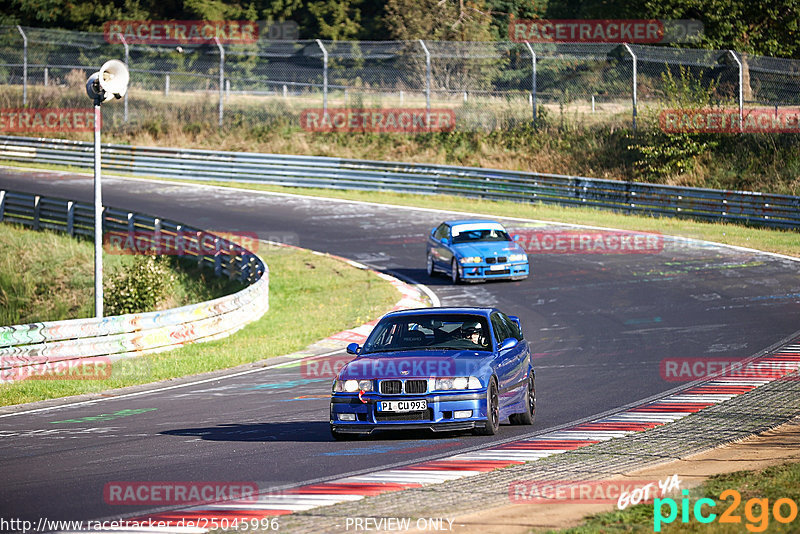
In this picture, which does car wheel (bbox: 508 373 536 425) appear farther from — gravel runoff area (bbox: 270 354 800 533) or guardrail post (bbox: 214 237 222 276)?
guardrail post (bbox: 214 237 222 276)

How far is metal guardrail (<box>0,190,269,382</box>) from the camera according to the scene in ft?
52.6

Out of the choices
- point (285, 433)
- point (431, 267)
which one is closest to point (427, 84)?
point (431, 267)

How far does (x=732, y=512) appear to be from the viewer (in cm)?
737

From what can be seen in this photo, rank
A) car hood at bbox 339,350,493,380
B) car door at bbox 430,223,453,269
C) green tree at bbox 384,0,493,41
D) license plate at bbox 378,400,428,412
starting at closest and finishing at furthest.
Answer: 1. license plate at bbox 378,400,428,412
2. car hood at bbox 339,350,493,380
3. car door at bbox 430,223,453,269
4. green tree at bbox 384,0,493,41

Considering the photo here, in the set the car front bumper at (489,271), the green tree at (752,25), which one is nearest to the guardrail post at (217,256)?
the car front bumper at (489,271)

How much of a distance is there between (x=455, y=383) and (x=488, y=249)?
14559 mm

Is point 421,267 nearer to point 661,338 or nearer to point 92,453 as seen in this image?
point 661,338

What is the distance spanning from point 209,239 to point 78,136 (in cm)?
2373

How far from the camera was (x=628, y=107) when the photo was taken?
3962 cm

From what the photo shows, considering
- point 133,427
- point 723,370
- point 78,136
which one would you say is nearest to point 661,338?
point 723,370

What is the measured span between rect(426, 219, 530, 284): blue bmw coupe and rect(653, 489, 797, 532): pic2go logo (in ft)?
55.5

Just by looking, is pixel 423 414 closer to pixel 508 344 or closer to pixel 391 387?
pixel 391 387

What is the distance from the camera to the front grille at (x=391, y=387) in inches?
411

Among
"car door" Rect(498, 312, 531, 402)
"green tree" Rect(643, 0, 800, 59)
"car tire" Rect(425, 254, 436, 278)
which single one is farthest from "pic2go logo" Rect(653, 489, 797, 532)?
"green tree" Rect(643, 0, 800, 59)
